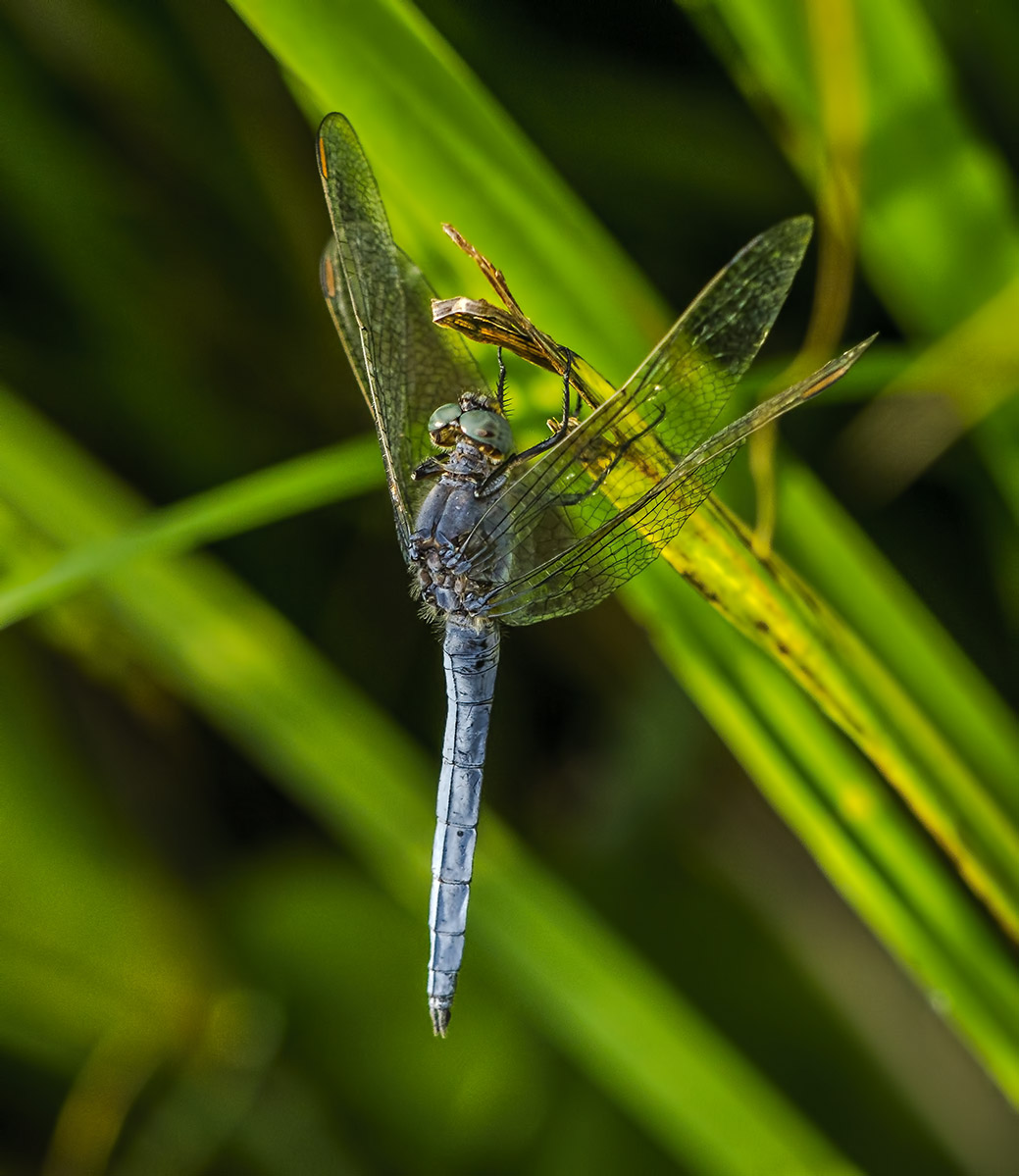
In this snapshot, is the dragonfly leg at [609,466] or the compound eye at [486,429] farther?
the compound eye at [486,429]

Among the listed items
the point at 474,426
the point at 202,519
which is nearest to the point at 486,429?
the point at 474,426

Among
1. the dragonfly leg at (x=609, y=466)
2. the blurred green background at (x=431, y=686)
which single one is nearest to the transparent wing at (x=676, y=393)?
the dragonfly leg at (x=609, y=466)

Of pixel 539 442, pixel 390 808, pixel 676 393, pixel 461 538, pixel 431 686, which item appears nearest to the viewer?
pixel 676 393

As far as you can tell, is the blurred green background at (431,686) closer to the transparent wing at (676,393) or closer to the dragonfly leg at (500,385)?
the dragonfly leg at (500,385)

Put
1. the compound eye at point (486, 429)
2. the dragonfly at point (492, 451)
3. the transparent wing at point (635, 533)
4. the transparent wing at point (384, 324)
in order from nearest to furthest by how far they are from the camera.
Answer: the transparent wing at point (635, 533) < the dragonfly at point (492, 451) < the transparent wing at point (384, 324) < the compound eye at point (486, 429)

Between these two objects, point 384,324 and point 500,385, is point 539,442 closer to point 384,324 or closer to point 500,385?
point 500,385

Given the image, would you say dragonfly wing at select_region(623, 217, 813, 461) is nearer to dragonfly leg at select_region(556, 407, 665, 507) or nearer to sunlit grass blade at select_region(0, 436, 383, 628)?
dragonfly leg at select_region(556, 407, 665, 507)

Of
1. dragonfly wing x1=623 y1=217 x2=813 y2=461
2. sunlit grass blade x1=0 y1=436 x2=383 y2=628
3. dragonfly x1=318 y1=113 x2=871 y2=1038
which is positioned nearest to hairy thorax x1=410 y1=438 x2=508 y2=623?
dragonfly x1=318 y1=113 x2=871 y2=1038
